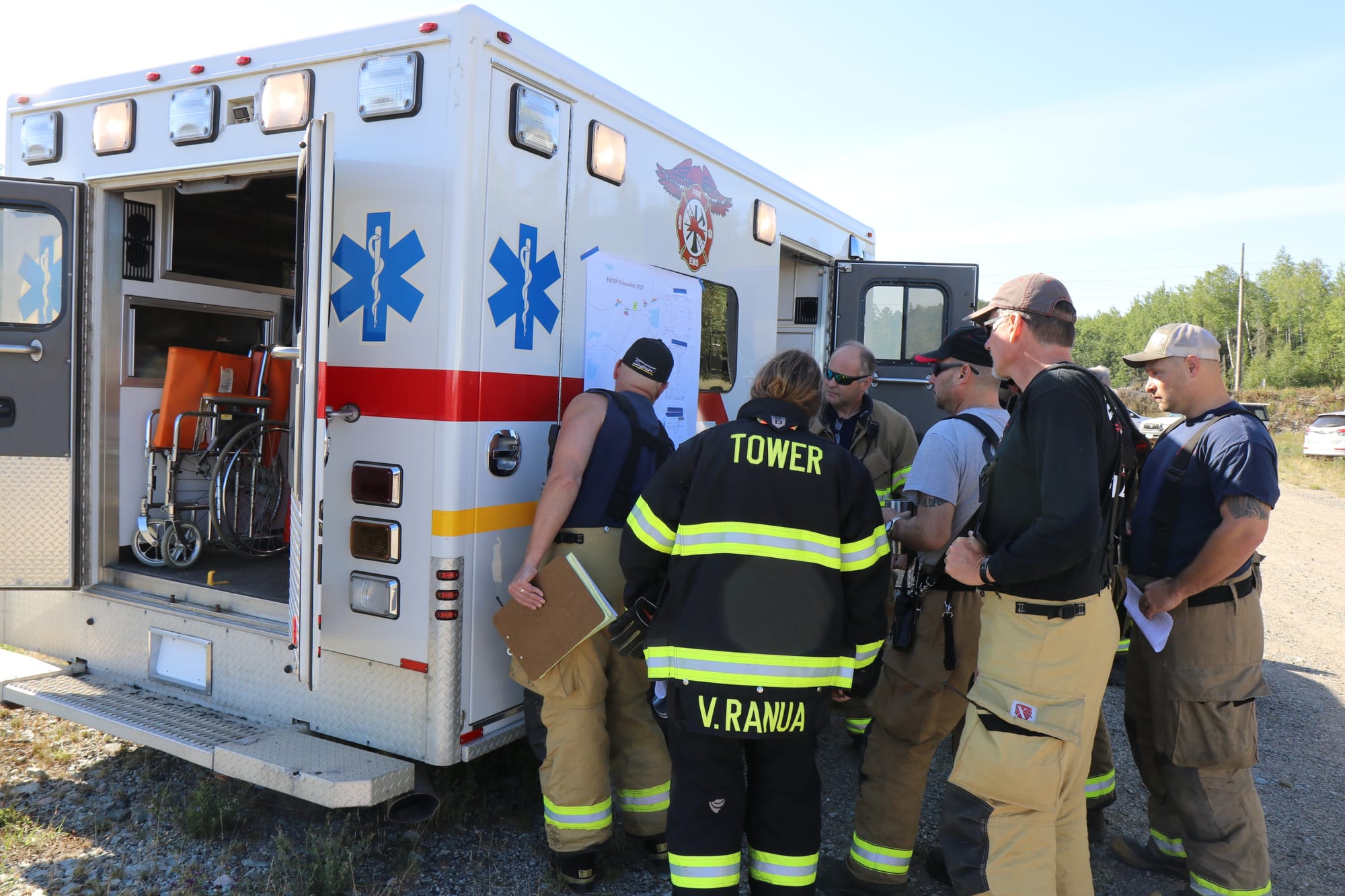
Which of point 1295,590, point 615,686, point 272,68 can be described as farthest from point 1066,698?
point 1295,590

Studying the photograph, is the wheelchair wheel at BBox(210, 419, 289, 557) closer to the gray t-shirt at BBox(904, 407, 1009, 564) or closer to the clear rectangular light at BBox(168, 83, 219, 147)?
the clear rectangular light at BBox(168, 83, 219, 147)

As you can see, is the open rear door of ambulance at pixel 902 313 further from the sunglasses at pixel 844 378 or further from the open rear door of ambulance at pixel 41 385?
the open rear door of ambulance at pixel 41 385

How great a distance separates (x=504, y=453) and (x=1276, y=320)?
262 feet

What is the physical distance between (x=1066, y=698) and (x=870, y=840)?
1.10 metres

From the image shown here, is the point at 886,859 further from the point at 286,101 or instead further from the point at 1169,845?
the point at 286,101

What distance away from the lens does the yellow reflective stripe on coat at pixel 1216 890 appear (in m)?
3.08

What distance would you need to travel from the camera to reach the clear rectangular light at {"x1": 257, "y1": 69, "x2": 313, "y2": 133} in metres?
3.33

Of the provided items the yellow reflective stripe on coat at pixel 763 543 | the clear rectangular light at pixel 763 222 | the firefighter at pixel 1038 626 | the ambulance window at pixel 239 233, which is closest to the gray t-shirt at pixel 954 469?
the firefighter at pixel 1038 626

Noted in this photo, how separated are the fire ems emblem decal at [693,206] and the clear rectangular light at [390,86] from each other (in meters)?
1.20

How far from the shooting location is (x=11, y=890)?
3.10m

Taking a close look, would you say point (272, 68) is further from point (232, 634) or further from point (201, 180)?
point (232, 634)

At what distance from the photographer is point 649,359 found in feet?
11.4

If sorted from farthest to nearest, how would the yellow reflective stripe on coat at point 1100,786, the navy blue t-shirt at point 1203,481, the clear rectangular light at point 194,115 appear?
the yellow reflective stripe on coat at point 1100,786 < the clear rectangular light at point 194,115 < the navy blue t-shirt at point 1203,481

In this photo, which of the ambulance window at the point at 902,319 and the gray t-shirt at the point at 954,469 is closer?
the gray t-shirt at the point at 954,469
